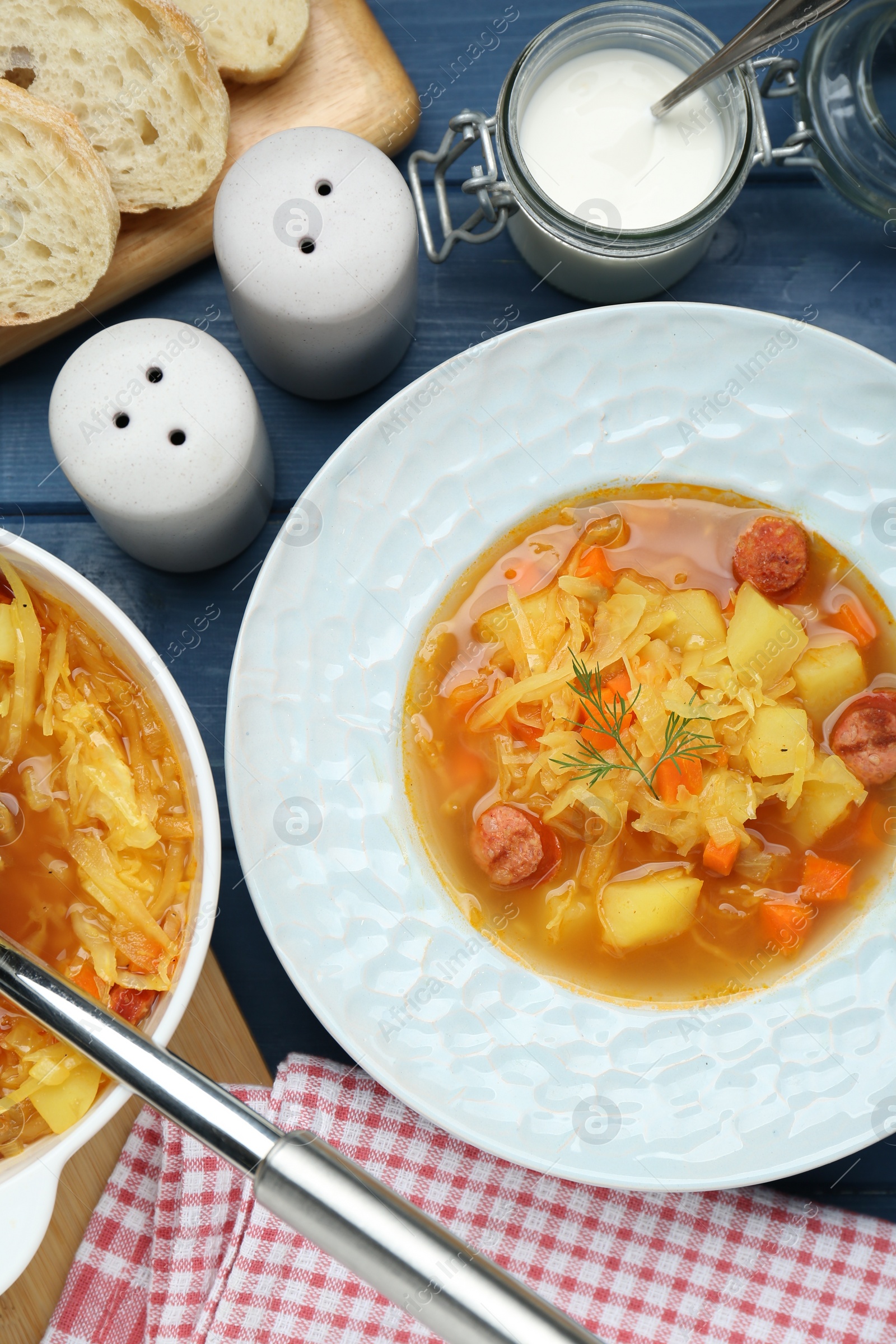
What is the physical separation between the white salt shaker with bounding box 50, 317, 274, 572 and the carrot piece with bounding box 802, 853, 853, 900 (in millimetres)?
1662

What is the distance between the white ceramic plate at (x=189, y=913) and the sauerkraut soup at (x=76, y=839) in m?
0.07

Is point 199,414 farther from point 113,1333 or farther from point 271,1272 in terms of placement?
point 113,1333

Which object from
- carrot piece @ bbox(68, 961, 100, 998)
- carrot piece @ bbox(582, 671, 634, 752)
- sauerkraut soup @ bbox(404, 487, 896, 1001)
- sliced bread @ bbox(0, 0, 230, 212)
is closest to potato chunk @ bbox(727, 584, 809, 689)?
sauerkraut soup @ bbox(404, 487, 896, 1001)

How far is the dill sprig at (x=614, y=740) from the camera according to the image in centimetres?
249

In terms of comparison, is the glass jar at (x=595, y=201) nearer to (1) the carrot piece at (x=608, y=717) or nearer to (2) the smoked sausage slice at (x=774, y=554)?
(2) the smoked sausage slice at (x=774, y=554)

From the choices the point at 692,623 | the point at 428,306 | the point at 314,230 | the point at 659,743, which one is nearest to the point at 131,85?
the point at 314,230

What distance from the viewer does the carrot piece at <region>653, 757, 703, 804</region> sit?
8.29 feet

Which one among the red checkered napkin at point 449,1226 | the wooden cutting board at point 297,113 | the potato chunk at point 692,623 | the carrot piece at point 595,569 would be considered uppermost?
the wooden cutting board at point 297,113

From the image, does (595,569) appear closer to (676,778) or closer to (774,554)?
(774,554)

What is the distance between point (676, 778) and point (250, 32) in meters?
2.09

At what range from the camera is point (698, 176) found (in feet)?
8.59

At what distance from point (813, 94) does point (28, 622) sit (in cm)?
232

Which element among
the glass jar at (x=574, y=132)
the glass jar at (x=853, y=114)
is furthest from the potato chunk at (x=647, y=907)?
the glass jar at (x=853, y=114)

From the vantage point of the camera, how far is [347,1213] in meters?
1.67
